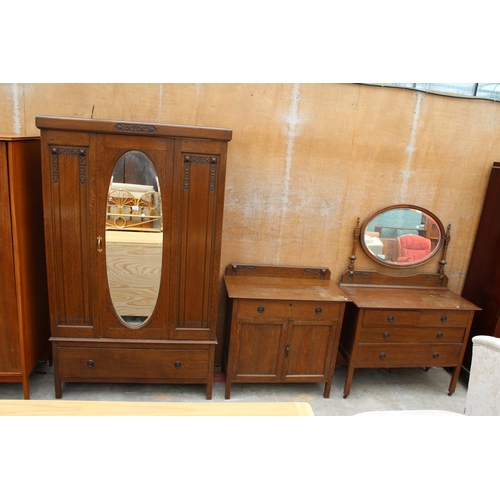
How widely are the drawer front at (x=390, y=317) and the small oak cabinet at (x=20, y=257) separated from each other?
2.36 metres

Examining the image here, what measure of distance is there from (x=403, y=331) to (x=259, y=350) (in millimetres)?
1113

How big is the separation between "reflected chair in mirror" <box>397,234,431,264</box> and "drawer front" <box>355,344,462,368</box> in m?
0.75

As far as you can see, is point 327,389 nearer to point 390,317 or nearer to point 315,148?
point 390,317

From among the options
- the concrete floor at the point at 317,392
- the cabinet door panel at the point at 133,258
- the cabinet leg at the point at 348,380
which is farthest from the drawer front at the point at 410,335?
the cabinet door panel at the point at 133,258

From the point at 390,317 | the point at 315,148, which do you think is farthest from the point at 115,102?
the point at 390,317

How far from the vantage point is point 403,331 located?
306 centimetres

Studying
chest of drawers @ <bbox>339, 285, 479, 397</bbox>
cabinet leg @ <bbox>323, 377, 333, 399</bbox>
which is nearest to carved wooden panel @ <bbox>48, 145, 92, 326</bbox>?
cabinet leg @ <bbox>323, 377, 333, 399</bbox>

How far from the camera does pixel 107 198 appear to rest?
8.21ft

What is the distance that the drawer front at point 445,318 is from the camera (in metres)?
3.05

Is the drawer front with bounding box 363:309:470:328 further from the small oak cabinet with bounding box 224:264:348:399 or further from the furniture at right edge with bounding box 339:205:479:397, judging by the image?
the small oak cabinet with bounding box 224:264:348:399

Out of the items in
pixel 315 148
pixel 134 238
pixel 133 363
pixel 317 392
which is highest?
pixel 315 148

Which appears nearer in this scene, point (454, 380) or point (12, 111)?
point (12, 111)
